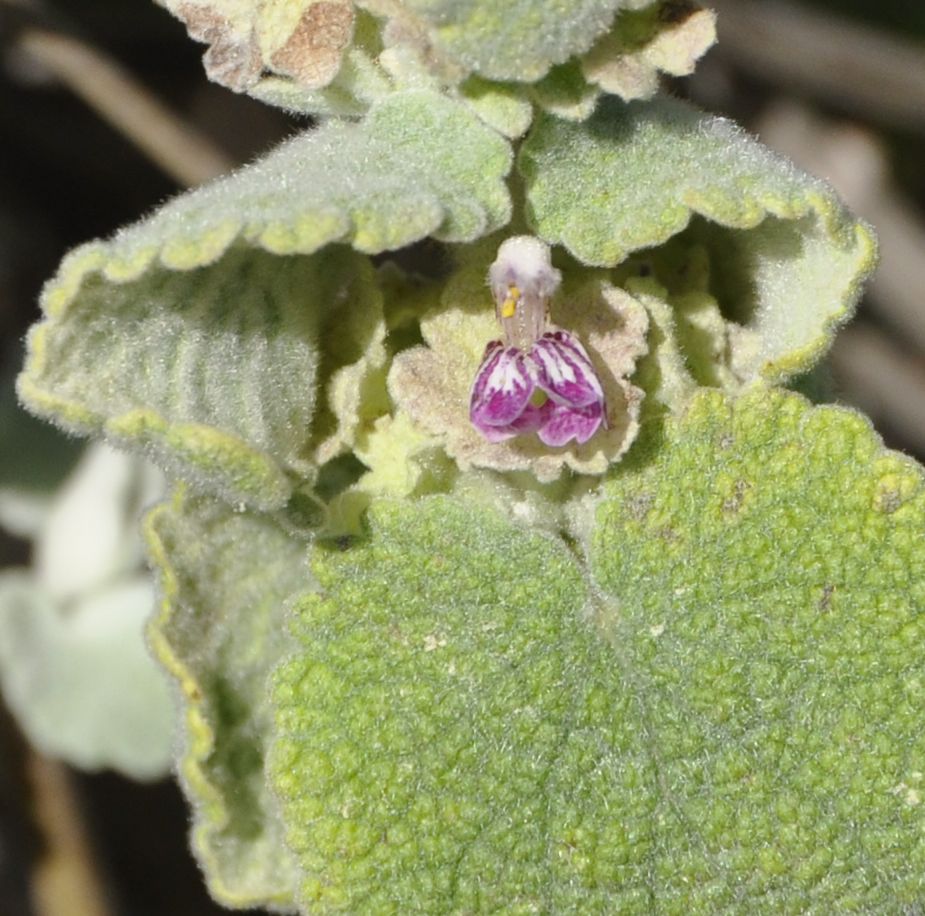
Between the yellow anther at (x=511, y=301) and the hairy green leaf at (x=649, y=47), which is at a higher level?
the hairy green leaf at (x=649, y=47)

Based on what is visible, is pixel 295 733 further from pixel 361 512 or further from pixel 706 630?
pixel 706 630

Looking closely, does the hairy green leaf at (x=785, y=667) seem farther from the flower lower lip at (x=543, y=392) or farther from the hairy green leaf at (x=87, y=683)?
the hairy green leaf at (x=87, y=683)

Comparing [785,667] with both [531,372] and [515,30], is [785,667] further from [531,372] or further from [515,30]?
[515,30]

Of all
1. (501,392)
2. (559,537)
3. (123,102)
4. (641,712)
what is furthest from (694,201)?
(123,102)

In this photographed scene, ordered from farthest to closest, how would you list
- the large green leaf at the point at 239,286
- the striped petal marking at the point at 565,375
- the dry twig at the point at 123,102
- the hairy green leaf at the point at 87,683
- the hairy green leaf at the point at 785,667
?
the dry twig at the point at 123,102 < the hairy green leaf at the point at 87,683 < the hairy green leaf at the point at 785,667 < the striped petal marking at the point at 565,375 < the large green leaf at the point at 239,286

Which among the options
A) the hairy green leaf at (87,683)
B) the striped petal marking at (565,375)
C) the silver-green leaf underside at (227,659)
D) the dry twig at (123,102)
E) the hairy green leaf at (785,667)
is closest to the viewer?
the striped petal marking at (565,375)

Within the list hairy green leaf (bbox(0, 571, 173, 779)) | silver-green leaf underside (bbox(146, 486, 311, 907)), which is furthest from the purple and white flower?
hairy green leaf (bbox(0, 571, 173, 779))

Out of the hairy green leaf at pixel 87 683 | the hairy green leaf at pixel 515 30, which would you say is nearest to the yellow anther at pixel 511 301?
the hairy green leaf at pixel 515 30
